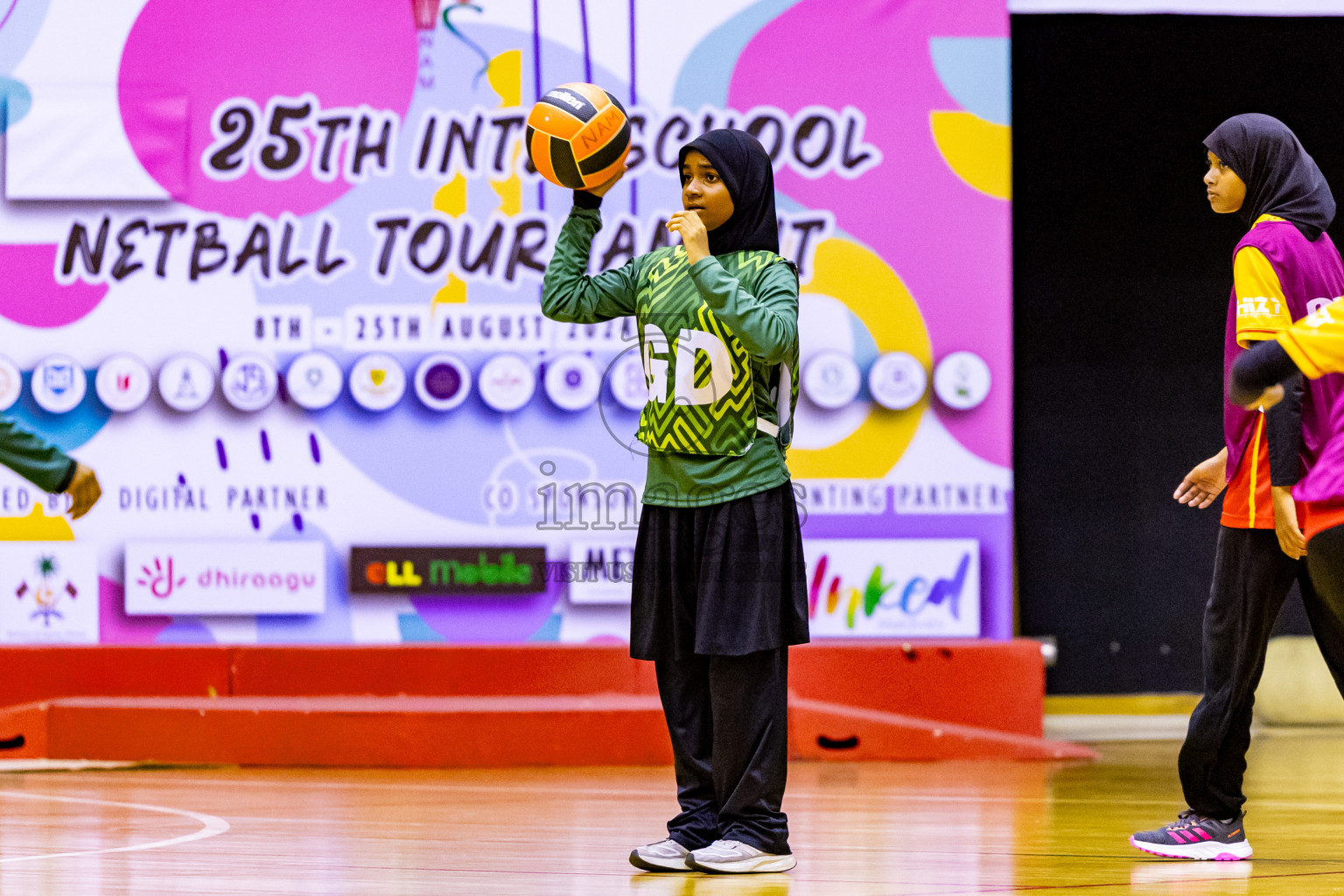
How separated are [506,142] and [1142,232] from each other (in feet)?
7.95

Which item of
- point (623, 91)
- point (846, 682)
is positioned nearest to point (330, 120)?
point (623, 91)

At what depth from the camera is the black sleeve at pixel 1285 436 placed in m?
2.55

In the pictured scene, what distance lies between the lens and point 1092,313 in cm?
545

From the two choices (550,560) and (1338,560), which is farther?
(550,560)

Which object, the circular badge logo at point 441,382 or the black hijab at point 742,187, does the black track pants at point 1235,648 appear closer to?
the black hijab at point 742,187

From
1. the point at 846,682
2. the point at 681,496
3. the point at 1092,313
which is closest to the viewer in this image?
the point at 681,496

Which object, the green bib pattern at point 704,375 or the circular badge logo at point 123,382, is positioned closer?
the green bib pattern at point 704,375

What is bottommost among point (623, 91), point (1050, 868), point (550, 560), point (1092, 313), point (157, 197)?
point (1050, 868)

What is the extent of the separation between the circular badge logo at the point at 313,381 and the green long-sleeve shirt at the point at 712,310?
209 centimetres

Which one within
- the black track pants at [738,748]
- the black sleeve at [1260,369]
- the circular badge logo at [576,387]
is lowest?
the black track pants at [738,748]

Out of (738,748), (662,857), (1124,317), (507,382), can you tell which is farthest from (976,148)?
(662,857)

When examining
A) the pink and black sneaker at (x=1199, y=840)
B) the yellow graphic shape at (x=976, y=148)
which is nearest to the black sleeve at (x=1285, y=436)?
the pink and black sneaker at (x=1199, y=840)

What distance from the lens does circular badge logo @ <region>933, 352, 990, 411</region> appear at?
4.72 metres

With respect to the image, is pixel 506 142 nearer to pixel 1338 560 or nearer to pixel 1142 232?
pixel 1142 232
